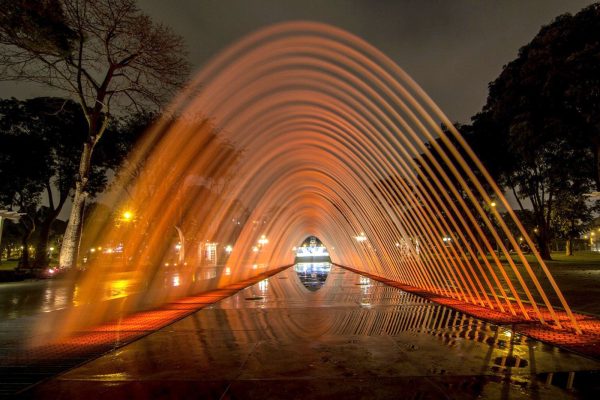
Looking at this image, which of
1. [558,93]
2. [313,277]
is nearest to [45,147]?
[313,277]

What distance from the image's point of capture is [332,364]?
5840 mm

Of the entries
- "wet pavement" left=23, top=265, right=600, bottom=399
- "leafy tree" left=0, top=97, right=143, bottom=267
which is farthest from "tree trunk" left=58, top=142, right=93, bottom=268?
"wet pavement" left=23, top=265, right=600, bottom=399

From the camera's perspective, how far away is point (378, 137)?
1655cm

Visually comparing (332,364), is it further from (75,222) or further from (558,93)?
(75,222)

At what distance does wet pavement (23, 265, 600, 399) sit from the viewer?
4746 millimetres

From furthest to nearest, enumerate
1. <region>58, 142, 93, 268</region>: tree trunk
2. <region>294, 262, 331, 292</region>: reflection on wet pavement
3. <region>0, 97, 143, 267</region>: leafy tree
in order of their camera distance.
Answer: <region>0, 97, 143, 267</region>: leafy tree → <region>58, 142, 93, 268</region>: tree trunk → <region>294, 262, 331, 292</region>: reflection on wet pavement

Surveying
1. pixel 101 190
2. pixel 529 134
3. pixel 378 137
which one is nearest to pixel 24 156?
pixel 101 190

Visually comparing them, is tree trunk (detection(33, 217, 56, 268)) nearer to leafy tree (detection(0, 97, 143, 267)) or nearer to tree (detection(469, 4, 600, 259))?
leafy tree (detection(0, 97, 143, 267))

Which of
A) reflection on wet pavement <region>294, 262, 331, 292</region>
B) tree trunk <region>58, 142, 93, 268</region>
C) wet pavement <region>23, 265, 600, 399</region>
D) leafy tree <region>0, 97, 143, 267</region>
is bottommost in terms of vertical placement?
wet pavement <region>23, 265, 600, 399</region>

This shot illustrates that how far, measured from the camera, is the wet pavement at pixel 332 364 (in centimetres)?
475

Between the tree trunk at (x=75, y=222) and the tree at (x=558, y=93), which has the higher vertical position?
the tree at (x=558, y=93)

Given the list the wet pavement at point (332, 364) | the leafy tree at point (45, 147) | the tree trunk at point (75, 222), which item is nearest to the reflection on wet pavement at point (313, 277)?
the wet pavement at point (332, 364)

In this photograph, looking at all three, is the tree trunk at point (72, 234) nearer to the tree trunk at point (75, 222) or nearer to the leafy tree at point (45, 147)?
the tree trunk at point (75, 222)

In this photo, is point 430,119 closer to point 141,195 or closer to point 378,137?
point 378,137
